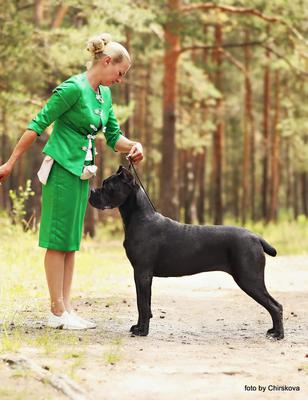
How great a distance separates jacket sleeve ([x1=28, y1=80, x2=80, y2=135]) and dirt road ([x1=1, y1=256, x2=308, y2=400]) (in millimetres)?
1843

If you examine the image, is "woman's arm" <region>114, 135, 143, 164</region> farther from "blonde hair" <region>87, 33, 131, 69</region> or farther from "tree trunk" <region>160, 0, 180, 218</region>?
"tree trunk" <region>160, 0, 180, 218</region>

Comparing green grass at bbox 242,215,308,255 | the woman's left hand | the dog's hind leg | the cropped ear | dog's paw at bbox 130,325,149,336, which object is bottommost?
green grass at bbox 242,215,308,255

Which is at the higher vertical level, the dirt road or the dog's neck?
the dog's neck

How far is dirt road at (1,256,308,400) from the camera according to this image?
456 cm

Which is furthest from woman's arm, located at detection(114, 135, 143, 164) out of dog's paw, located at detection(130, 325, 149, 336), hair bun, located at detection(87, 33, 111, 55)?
dog's paw, located at detection(130, 325, 149, 336)

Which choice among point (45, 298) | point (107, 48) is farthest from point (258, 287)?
point (45, 298)

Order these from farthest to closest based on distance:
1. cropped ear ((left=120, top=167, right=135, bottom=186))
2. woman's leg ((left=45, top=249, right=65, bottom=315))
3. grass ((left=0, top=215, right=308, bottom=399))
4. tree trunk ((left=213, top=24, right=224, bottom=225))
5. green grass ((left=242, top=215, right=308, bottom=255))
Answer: tree trunk ((left=213, top=24, right=224, bottom=225)) → green grass ((left=242, top=215, right=308, bottom=255)) → woman's leg ((left=45, top=249, right=65, bottom=315)) → cropped ear ((left=120, top=167, right=135, bottom=186)) → grass ((left=0, top=215, right=308, bottom=399))

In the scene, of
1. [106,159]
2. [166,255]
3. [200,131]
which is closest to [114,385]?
[166,255]

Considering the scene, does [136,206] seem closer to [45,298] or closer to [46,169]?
[46,169]

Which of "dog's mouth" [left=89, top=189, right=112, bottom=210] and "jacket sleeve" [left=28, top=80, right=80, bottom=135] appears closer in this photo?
"jacket sleeve" [left=28, top=80, right=80, bottom=135]

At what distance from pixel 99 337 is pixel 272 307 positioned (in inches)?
60.4

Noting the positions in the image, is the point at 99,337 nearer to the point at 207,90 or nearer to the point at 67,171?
the point at 67,171

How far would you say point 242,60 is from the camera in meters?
34.3

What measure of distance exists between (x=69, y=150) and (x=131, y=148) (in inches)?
24.5
